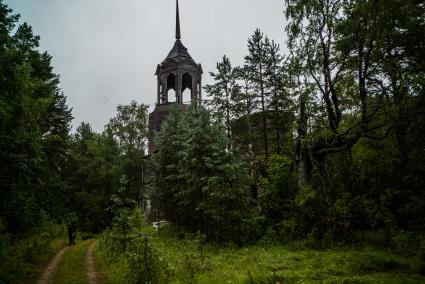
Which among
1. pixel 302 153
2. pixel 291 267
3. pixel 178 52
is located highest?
pixel 178 52

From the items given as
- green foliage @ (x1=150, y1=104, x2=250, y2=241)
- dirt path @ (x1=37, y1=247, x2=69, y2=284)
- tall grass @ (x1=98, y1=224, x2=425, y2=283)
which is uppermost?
green foliage @ (x1=150, y1=104, x2=250, y2=241)

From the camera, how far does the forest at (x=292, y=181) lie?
14289 millimetres

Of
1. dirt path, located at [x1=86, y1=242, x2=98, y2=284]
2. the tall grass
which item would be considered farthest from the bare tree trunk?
dirt path, located at [x1=86, y1=242, x2=98, y2=284]

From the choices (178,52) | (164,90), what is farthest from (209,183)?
(178,52)

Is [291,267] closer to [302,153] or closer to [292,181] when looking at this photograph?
[302,153]

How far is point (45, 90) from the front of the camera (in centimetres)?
2773

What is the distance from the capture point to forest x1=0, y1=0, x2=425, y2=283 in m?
14.3

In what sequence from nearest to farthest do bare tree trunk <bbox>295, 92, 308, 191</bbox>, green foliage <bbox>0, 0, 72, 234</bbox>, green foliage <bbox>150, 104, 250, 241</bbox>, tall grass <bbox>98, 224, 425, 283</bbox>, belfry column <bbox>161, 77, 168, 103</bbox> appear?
tall grass <bbox>98, 224, 425, 283</bbox>
green foliage <bbox>0, 0, 72, 234</bbox>
bare tree trunk <bbox>295, 92, 308, 191</bbox>
green foliage <bbox>150, 104, 250, 241</bbox>
belfry column <bbox>161, 77, 168, 103</bbox>

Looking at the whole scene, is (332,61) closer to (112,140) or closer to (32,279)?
(32,279)

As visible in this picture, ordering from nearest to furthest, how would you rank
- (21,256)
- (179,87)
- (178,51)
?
(21,256), (179,87), (178,51)

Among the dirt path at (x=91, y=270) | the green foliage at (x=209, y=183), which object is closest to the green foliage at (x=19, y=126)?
the dirt path at (x=91, y=270)

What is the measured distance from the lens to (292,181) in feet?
80.3

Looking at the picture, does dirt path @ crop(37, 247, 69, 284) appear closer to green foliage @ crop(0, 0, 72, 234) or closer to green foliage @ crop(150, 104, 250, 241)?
green foliage @ crop(0, 0, 72, 234)

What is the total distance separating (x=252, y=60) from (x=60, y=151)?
61.1ft
